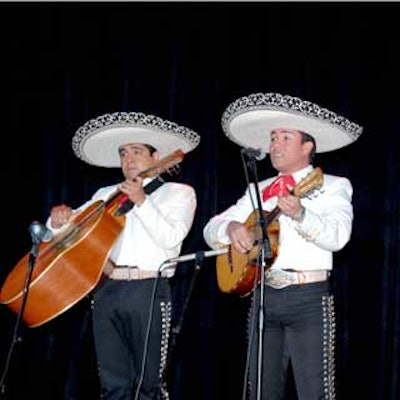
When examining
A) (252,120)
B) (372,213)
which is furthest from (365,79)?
(252,120)

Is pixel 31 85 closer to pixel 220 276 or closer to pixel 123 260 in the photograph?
pixel 123 260

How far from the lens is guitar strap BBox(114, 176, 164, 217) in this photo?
324 centimetres

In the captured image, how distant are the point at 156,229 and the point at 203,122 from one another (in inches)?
44.0

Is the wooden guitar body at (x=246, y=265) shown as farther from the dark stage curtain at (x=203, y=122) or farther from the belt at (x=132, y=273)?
the dark stage curtain at (x=203, y=122)

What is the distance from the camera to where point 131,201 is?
10.5 ft

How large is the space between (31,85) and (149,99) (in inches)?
28.7

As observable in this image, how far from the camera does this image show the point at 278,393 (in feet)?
9.40

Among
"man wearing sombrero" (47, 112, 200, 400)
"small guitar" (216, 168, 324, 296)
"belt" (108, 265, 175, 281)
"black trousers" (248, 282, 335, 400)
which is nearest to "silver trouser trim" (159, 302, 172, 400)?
"man wearing sombrero" (47, 112, 200, 400)

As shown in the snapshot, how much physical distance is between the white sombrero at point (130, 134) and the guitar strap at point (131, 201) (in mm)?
245

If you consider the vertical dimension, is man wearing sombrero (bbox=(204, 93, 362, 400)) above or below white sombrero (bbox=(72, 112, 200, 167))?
below

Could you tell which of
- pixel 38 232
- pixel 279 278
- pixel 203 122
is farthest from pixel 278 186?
pixel 203 122

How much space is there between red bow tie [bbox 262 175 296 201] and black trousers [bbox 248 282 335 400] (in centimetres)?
38

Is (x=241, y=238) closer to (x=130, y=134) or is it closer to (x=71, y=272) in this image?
(x=71, y=272)

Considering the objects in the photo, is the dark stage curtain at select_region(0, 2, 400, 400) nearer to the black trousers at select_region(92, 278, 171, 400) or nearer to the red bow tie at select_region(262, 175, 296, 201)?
the black trousers at select_region(92, 278, 171, 400)
